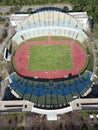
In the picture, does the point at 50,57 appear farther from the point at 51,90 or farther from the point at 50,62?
the point at 51,90

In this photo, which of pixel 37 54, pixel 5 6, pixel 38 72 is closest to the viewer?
pixel 38 72

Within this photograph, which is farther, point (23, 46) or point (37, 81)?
point (23, 46)

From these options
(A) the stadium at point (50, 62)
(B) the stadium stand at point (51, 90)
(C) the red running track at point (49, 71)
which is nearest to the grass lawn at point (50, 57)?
(A) the stadium at point (50, 62)

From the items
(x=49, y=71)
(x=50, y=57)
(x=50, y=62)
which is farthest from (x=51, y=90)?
Answer: (x=50, y=57)

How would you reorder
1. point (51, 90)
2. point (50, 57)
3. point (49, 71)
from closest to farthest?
point (51, 90) → point (49, 71) → point (50, 57)

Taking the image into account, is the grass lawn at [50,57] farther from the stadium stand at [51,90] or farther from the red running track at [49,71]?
the stadium stand at [51,90]

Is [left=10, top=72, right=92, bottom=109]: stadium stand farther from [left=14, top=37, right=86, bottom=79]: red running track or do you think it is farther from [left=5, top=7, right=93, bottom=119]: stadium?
[left=14, top=37, right=86, bottom=79]: red running track

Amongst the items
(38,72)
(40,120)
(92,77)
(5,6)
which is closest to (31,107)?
(40,120)

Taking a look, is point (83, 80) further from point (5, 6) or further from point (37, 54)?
point (5, 6)

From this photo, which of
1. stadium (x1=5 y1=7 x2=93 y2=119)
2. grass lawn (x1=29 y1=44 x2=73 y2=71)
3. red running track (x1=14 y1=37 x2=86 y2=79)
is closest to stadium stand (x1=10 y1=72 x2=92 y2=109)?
stadium (x1=5 y1=7 x2=93 y2=119)
